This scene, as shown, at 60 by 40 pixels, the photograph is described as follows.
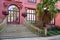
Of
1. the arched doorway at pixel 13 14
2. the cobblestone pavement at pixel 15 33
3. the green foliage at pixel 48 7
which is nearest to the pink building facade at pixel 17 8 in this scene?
the arched doorway at pixel 13 14

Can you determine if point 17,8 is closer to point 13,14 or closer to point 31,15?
point 13,14

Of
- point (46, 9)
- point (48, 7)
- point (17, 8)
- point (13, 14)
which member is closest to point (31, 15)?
point (17, 8)

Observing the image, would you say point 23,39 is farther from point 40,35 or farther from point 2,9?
point 2,9

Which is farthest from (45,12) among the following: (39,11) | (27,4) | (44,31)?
(27,4)

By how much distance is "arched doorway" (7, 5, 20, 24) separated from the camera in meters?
31.6

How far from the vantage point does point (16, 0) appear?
103 feet

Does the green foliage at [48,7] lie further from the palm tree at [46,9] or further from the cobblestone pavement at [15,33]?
the cobblestone pavement at [15,33]

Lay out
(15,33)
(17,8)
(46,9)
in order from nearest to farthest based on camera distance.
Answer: (15,33), (46,9), (17,8)

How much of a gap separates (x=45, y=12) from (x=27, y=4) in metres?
7.62

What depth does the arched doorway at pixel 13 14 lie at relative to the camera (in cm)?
3158

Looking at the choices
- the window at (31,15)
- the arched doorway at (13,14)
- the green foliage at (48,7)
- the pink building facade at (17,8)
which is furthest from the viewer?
the window at (31,15)

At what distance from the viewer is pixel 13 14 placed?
32094 millimetres

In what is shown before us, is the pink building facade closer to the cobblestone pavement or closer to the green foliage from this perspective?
the green foliage

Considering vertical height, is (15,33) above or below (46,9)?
below
